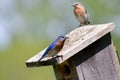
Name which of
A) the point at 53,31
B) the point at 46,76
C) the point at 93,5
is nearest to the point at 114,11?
the point at 93,5

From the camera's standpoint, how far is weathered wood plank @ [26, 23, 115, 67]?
253 inches

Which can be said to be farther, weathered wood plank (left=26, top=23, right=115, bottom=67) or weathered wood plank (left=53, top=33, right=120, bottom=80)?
weathered wood plank (left=53, top=33, right=120, bottom=80)

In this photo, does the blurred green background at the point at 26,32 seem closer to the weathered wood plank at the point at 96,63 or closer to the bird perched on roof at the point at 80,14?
the bird perched on roof at the point at 80,14

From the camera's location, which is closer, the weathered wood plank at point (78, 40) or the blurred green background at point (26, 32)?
the weathered wood plank at point (78, 40)

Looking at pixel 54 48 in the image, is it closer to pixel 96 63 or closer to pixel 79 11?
pixel 96 63

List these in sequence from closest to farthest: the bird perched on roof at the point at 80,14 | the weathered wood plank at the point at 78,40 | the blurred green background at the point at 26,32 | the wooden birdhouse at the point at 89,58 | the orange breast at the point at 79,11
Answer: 1. the weathered wood plank at the point at 78,40
2. the wooden birdhouse at the point at 89,58
3. the bird perched on roof at the point at 80,14
4. the orange breast at the point at 79,11
5. the blurred green background at the point at 26,32

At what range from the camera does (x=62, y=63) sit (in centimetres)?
687

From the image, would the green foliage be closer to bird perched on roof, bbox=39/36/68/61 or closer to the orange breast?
the orange breast

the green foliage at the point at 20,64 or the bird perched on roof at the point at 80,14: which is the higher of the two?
the green foliage at the point at 20,64

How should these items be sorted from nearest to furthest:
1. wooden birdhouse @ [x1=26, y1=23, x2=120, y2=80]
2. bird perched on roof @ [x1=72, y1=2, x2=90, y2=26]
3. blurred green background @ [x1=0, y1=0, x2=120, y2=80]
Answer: wooden birdhouse @ [x1=26, y1=23, x2=120, y2=80], bird perched on roof @ [x1=72, y1=2, x2=90, y2=26], blurred green background @ [x1=0, y1=0, x2=120, y2=80]

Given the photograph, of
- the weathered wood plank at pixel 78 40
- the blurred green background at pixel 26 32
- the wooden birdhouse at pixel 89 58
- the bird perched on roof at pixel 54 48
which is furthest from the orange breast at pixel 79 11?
the blurred green background at pixel 26 32

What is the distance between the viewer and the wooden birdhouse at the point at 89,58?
6.55m

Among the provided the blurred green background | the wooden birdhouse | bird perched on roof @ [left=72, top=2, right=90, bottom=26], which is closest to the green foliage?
the blurred green background

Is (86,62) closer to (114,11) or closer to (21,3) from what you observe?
(114,11)
